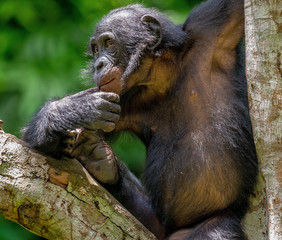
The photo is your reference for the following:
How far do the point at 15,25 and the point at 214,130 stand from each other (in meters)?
4.19

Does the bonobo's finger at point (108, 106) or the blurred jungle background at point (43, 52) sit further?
the blurred jungle background at point (43, 52)

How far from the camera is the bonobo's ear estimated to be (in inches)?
175

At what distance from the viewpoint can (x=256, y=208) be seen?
4.25 metres

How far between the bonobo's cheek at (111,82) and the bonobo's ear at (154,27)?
0.43 metres

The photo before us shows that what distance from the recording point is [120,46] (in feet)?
14.7

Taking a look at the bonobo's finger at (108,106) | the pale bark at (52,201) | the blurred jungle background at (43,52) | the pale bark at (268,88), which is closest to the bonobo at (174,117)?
the bonobo's finger at (108,106)

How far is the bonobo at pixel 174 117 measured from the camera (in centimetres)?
404

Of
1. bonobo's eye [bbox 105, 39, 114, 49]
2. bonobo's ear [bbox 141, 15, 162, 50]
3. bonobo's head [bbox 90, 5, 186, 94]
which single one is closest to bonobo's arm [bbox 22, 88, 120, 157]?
bonobo's head [bbox 90, 5, 186, 94]

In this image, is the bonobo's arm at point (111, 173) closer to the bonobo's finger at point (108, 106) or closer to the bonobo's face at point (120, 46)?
the bonobo's finger at point (108, 106)

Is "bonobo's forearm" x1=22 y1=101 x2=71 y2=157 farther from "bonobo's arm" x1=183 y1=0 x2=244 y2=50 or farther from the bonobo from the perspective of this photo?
"bonobo's arm" x1=183 y1=0 x2=244 y2=50

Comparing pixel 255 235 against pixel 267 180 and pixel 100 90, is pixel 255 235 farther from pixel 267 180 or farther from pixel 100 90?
pixel 100 90

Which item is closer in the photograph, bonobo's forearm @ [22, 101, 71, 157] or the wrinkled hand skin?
bonobo's forearm @ [22, 101, 71, 157]

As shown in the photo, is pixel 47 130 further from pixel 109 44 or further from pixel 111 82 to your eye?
pixel 109 44

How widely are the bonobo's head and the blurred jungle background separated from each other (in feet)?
6.13
